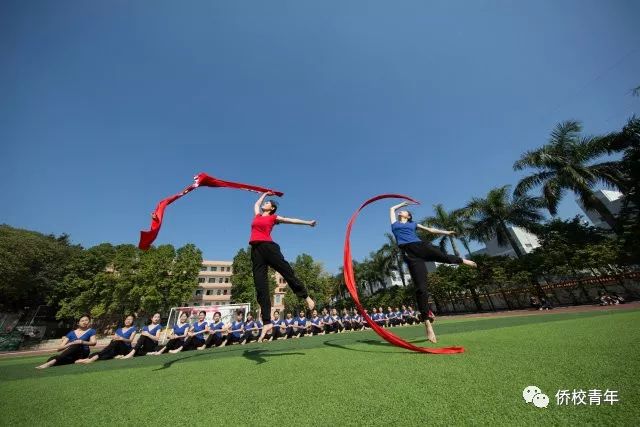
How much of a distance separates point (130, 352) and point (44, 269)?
46.3m

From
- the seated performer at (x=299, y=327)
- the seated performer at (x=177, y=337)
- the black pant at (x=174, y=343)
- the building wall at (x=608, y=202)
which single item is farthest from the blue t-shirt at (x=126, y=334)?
the building wall at (x=608, y=202)

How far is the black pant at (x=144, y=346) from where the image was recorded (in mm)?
10734

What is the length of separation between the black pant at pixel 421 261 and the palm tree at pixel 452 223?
30.2 metres

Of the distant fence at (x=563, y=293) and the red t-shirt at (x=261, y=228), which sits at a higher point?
the distant fence at (x=563, y=293)

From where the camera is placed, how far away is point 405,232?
6551 mm

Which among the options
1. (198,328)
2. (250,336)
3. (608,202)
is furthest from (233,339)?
(608,202)

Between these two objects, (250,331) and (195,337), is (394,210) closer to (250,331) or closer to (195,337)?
(195,337)

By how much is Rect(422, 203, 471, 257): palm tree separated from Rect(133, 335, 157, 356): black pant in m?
31.5

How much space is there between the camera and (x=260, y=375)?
367cm

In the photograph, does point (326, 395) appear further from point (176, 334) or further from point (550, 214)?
point (550, 214)

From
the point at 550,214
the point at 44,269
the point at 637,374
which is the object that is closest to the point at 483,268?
the point at 550,214

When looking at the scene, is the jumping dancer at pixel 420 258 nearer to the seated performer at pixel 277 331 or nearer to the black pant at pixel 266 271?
the black pant at pixel 266 271

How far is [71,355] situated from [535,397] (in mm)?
11350

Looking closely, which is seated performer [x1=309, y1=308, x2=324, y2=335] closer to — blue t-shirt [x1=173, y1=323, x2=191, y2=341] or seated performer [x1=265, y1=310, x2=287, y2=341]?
seated performer [x1=265, y1=310, x2=287, y2=341]
